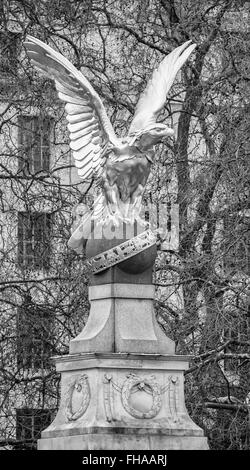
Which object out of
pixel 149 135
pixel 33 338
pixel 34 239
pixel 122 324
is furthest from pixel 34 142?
pixel 122 324

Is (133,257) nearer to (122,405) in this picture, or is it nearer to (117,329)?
(117,329)

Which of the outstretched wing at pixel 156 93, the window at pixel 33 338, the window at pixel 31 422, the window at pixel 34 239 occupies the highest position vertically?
the window at pixel 34 239

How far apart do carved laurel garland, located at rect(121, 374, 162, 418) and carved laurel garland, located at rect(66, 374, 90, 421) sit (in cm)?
30

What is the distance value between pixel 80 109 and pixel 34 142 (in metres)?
7.75

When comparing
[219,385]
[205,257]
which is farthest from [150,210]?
[219,385]

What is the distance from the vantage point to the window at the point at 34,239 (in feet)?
74.1

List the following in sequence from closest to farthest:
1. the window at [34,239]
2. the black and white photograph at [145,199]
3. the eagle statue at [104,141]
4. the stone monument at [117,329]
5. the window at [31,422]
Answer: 1. the stone monument at [117,329]
2. the eagle statue at [104,141]
3. the black and white photograph at [145,199]
4. the window at [31,422]
5. the window at [34,239]

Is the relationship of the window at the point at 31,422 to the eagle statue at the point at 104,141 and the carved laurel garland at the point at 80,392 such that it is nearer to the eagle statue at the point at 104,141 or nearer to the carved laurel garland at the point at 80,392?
the eagle statue at the point at 104,141

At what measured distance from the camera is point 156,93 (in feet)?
53.1

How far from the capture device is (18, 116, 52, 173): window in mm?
23391

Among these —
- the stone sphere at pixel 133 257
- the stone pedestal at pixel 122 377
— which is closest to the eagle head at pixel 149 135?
the stone sphere at pixel 133 257

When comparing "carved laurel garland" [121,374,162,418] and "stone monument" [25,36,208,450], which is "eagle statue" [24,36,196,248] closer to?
"stone monument" [25,36,208,450]

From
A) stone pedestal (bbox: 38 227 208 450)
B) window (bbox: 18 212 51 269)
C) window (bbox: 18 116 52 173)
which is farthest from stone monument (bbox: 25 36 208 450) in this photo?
window (bbox: 18 116 52 173)

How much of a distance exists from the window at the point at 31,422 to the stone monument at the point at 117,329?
672 cm
